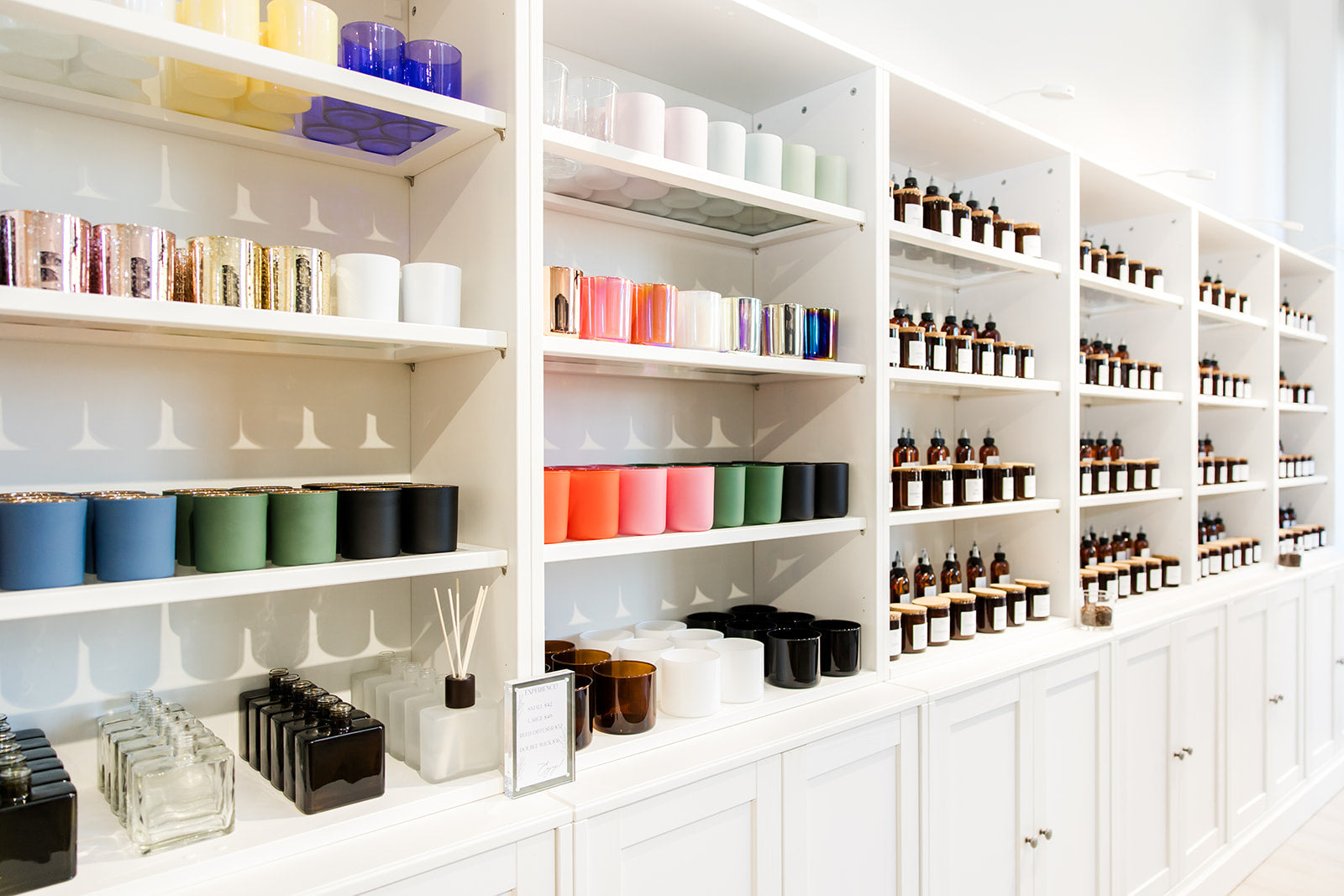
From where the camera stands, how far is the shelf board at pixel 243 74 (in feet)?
3.40

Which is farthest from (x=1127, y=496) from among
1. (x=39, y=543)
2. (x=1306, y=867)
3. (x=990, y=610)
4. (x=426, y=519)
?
(x=39, y=543)

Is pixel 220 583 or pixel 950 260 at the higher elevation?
pixel 950 260

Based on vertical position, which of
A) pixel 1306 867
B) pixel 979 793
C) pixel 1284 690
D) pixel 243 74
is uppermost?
pixel 243 74

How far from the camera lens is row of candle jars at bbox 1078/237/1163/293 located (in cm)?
285

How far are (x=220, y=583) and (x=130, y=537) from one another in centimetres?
12

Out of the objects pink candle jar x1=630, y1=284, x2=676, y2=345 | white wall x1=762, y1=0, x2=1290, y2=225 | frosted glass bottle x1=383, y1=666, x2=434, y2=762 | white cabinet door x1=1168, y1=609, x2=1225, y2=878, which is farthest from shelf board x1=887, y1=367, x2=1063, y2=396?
frosted glass bottle x1=383, y1=666, x2=434, y2=762

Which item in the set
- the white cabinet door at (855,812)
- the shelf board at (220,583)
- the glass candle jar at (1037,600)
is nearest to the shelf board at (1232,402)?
the glass candle jar at (1037,600)

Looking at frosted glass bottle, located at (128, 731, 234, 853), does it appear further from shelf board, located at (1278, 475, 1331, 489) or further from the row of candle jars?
shelf board, located at (1278, 475, 1331, 489)

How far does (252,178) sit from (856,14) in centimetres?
192

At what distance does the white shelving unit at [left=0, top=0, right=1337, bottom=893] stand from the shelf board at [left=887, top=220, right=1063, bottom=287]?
0.02 meters

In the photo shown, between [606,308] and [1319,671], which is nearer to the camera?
[606,308]

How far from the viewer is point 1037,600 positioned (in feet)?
8.33

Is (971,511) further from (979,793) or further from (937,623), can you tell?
(979,793)

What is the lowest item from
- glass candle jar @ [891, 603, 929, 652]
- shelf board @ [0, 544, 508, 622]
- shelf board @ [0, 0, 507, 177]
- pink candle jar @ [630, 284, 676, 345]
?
glass candle jar @ [891, 603, 929, 652]
